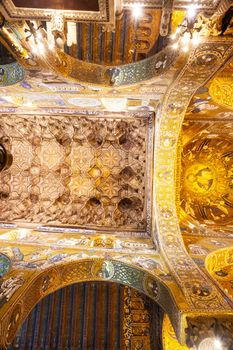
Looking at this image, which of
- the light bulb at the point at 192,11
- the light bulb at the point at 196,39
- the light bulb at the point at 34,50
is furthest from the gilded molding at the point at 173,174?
the light bulb at the point at 34,50

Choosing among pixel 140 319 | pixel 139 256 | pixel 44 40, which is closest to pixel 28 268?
pixel 139 256

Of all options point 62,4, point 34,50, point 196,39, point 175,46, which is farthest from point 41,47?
point 196,39

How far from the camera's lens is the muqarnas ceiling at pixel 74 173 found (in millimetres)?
6898

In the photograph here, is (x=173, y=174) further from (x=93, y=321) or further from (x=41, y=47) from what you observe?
(x=93, y=321)

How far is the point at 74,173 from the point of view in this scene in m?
7.29

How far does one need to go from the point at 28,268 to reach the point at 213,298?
3058mm

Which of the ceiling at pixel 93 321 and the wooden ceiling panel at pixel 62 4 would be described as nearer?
the wooden ceiling panel at pixel 62 4

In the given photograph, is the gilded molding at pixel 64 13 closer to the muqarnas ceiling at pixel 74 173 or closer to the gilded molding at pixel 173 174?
the gilded molding at pixel 173 174

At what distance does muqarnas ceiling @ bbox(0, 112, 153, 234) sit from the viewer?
690 centimetres

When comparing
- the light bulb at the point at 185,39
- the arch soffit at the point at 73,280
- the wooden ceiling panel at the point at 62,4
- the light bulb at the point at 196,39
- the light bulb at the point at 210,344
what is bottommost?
the light bulb at the point at 210,344

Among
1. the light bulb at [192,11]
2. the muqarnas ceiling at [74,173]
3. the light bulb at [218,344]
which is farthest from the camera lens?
the muqarnas ceiling at [74,173]

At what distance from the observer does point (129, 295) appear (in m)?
6.59

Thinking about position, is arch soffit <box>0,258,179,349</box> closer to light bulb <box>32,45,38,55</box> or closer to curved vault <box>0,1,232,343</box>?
curved vault <box>0,1,232,343</box>

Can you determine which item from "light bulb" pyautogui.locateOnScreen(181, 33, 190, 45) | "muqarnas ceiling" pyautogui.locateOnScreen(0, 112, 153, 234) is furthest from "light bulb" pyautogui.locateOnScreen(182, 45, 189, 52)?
"muqarnas ceiling" pyautogui.locateOnScreen(0, 112, 153, 234)
